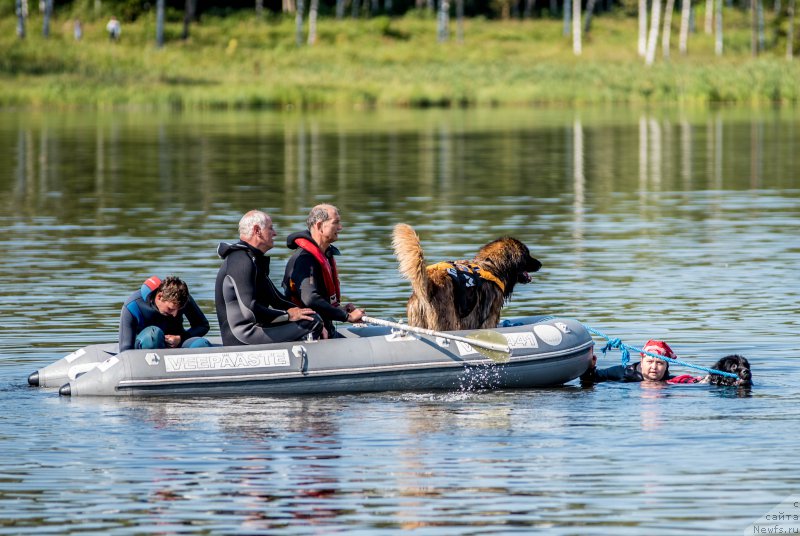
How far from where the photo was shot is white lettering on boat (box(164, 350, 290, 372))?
38.9 feet

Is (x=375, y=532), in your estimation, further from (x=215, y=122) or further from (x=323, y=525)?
(x=215, y=122)

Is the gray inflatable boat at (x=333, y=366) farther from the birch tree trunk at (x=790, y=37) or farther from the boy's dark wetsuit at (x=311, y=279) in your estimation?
the birch tree trunk at (x=790, y=37)

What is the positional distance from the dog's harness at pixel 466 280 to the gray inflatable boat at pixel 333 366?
38 centimetres

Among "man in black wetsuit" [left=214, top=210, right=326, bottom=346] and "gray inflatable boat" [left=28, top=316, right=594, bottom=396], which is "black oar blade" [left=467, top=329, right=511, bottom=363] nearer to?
"gray inflatable boat" [left=28, top=316, right=594, bottom=396]

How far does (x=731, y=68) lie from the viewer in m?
61.3

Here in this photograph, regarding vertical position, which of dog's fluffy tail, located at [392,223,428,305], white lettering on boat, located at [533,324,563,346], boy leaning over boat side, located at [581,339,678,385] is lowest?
boy leaning over boat side, located at [581,339,678,385]

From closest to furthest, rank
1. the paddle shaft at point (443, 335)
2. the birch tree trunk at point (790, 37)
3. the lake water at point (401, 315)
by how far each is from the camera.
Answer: the lake water at point (401, 315), the paddle shaft at point (443, 335), the birch tree trunk at point (790, 37)

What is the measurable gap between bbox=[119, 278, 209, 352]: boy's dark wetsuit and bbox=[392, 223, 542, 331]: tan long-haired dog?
185 cm

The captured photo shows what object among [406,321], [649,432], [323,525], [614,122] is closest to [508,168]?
[614,122]

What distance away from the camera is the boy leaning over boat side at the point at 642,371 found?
12453 millimetres

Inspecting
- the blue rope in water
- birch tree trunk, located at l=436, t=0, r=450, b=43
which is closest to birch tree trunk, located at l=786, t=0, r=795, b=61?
birch tree trunk, located at l=436, t=0, r=450, b=43

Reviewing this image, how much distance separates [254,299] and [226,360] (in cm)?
54

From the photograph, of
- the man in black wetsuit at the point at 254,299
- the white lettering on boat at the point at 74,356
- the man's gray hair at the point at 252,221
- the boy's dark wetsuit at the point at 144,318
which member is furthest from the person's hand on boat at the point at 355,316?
the white lettering on boat at the point at 74,356

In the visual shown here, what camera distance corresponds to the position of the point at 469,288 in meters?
12.4
